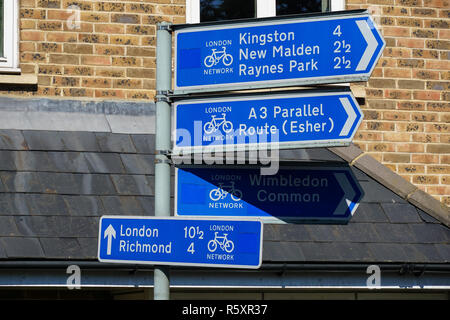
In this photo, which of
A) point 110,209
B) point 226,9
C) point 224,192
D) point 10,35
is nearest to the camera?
point 224,192

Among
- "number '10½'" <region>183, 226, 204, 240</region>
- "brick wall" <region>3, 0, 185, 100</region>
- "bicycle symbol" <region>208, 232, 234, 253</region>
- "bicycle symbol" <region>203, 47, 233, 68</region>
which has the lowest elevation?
"bicycle symbol" <region>208, 232, 234, 253</region>

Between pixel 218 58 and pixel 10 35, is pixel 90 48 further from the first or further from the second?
pixel 218 58

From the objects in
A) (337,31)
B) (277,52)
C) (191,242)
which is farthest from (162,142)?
(337,31)

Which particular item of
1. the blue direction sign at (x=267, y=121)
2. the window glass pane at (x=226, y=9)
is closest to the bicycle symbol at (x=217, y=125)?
the blue direction sign at (x=267, y=121)

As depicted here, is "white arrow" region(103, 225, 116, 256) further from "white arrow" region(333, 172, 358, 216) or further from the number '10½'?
"white arrow" region(333, 172, 358, 216)

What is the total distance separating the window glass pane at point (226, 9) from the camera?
903 cm

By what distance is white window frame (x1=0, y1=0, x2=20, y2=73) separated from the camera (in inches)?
332

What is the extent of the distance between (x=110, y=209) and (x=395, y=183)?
2920 mm

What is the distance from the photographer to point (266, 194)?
16.9 feet

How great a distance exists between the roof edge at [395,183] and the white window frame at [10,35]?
11.1 feet

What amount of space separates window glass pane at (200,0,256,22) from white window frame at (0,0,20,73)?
6.37 feet

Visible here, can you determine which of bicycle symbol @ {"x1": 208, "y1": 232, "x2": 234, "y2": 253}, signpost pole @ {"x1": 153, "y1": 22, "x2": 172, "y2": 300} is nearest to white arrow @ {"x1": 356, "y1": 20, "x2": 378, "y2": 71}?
signpost pole @ {"x1": 153, "y1": 22, "x2": 172, "y2": 300}

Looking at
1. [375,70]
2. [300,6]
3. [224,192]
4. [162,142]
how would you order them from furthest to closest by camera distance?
[300,6], [375,70], [224,192], [162,142]
